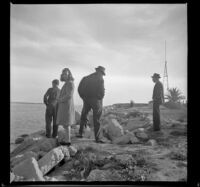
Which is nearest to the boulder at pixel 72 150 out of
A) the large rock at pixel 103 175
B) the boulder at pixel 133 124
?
the large rock at pixel 103 175

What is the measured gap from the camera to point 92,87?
4.81 metres

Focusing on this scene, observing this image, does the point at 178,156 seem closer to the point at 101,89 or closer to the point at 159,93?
the point at 101,89

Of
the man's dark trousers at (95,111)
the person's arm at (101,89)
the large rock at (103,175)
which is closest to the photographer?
the large rock at (103,175)

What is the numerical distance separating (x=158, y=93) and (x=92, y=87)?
1805 millimetres

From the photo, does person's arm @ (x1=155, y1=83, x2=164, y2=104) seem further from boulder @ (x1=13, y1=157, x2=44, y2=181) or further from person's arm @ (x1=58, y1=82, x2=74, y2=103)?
boulder @ (x1=13, y1=157, x2=44, y2=181)

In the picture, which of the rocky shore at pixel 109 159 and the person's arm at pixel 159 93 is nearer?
the rocky shore at pixel 109 159

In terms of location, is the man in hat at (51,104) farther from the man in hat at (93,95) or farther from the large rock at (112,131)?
the large rock at (112,131)

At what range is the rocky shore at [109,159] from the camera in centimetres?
325

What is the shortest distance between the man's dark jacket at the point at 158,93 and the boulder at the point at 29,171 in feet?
11.3

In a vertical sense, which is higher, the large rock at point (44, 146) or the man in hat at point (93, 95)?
the man in hat at point (93, 95)
